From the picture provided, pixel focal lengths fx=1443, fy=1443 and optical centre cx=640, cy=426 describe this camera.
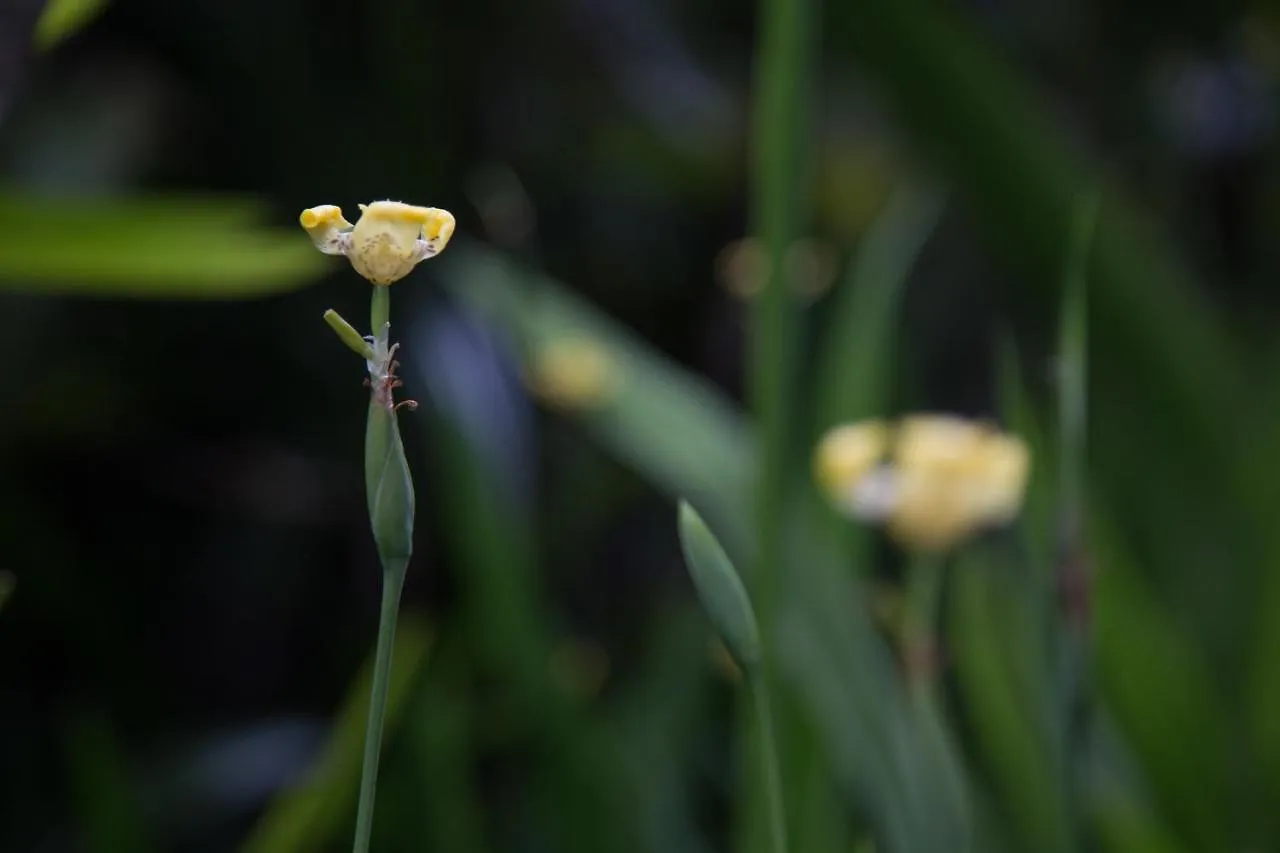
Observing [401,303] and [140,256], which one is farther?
[401,303]

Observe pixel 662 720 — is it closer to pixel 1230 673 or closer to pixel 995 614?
pixel 995 614

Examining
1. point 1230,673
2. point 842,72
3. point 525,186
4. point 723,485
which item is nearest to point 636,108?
point 525,186

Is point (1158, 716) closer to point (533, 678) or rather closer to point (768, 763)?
point (533, 678)

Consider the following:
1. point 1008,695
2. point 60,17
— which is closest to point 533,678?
point 1008,695

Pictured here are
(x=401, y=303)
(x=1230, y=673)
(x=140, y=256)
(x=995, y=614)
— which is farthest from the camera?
(x=401, y=303)

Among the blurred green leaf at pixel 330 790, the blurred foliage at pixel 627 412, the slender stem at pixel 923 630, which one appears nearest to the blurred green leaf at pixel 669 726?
the blurred foliage at pixel 627 412

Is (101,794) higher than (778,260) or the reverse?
the reverse

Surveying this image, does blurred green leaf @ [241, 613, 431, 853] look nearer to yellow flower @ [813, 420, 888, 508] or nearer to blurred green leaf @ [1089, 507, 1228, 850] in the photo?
yellow flower @ [813, 420, 888, 508]
